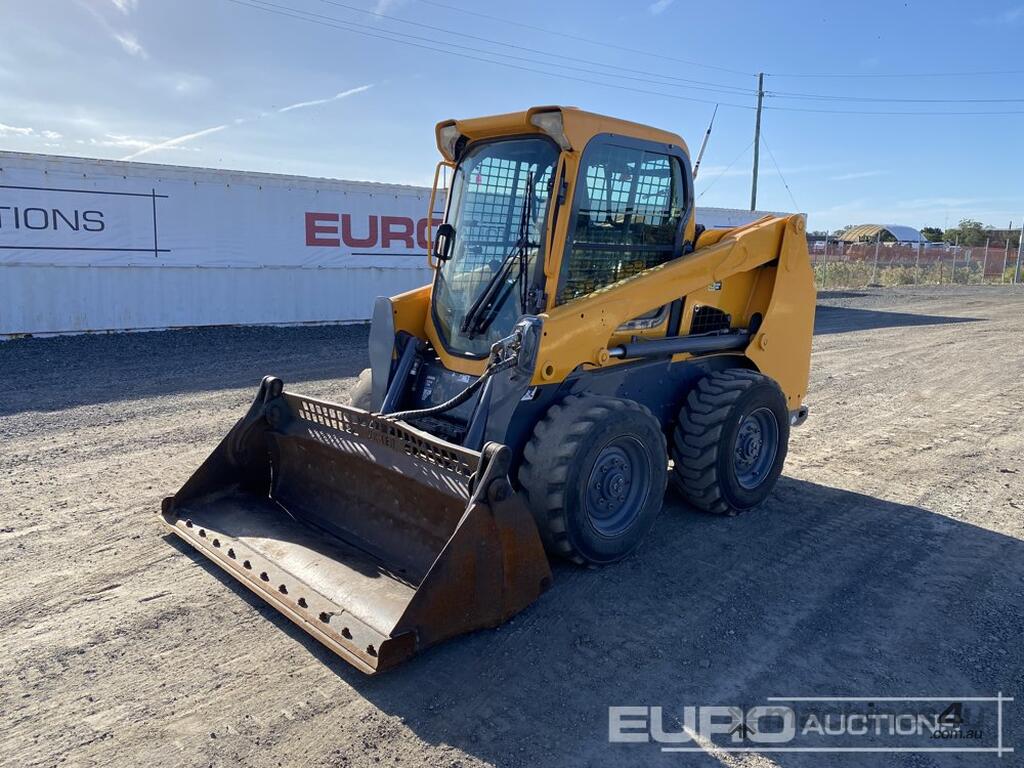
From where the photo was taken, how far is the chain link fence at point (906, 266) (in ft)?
110

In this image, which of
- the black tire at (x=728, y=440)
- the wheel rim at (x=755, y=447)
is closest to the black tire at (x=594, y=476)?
the black tire at (x=728, y=440)

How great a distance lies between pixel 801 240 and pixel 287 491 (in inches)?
167

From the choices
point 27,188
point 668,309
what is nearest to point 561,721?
point 668,309

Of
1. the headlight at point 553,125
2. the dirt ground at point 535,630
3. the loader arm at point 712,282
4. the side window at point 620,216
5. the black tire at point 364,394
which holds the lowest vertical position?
the dirt ground at point 535,630

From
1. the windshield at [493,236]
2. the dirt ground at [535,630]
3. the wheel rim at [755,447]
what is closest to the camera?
the dirt ground at [535,630]

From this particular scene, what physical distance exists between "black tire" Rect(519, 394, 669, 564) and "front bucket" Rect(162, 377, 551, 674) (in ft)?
1.20

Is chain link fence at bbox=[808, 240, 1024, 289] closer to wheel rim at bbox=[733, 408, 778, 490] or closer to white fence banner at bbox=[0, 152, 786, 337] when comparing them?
white fence banner at bbox=[0, 152, 786, 337]

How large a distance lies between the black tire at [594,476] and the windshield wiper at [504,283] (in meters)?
0.80

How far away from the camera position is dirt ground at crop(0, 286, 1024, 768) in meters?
3.05

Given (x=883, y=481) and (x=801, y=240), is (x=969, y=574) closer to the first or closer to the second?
(x=883, y=481)

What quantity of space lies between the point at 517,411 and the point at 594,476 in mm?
573

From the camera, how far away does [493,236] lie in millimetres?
4934

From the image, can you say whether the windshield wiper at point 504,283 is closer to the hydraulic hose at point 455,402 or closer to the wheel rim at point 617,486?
the hydraulic hose at point 455,402

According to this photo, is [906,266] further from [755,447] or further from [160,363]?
[755,447]
